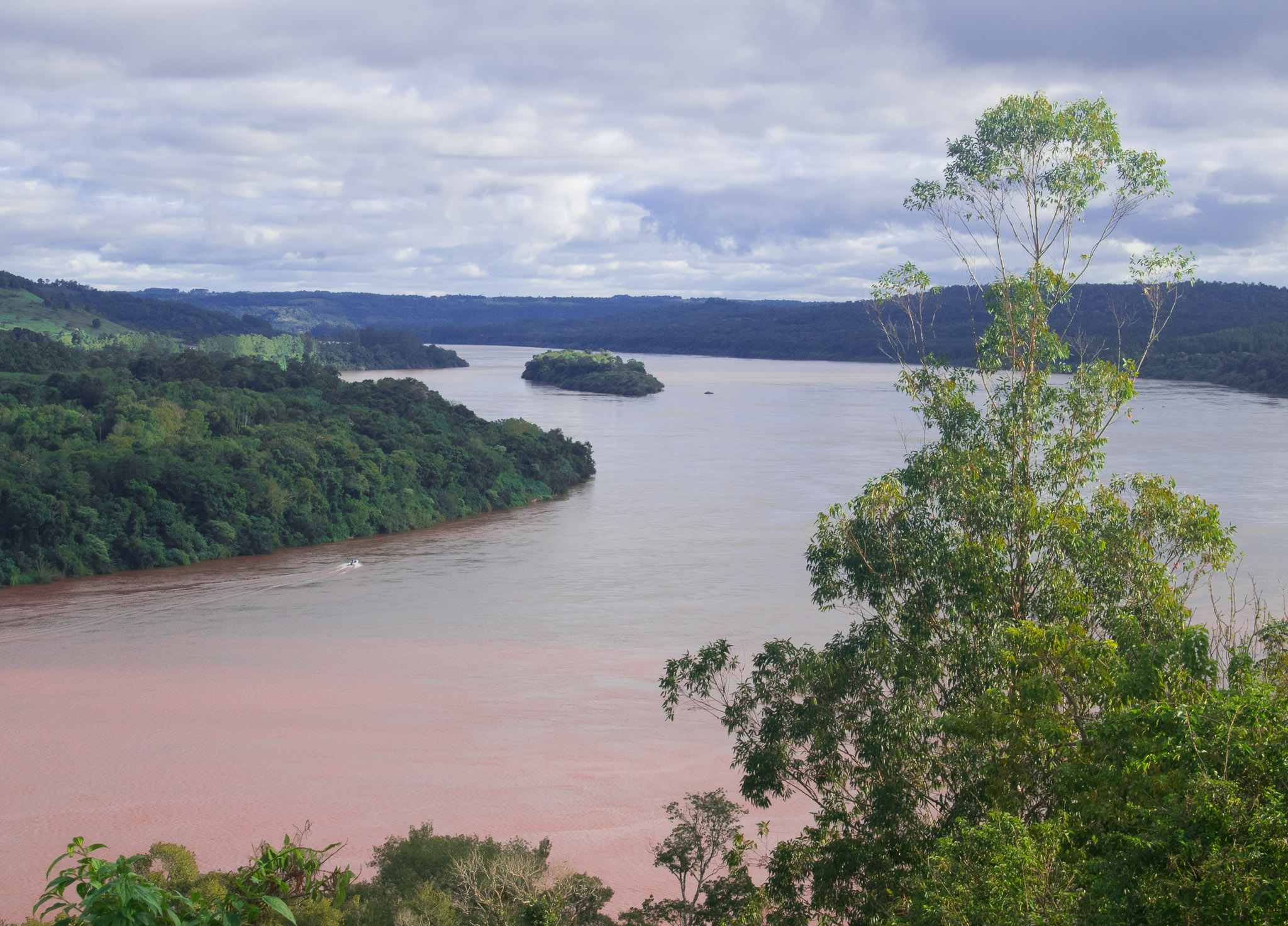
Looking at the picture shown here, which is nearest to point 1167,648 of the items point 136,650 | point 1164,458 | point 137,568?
point 136,650

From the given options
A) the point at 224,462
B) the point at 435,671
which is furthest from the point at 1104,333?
the point at 435,671

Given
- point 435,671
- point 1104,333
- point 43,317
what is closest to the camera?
point 435,671

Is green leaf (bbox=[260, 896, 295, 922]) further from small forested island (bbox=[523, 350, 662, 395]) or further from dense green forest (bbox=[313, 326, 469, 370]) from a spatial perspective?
dense green forest (bbox=[313, 326, 469, 370])

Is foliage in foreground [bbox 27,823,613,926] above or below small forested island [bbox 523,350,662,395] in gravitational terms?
below

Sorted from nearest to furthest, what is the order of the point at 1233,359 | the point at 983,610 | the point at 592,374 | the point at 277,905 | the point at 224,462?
the point at 277,905 < the point at 983,610 < the point at 224,462 < the point at 1233,359 < the point at 592,374

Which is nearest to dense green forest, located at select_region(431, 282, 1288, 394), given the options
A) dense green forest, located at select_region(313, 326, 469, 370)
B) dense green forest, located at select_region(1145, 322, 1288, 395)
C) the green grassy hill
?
dense green forest, located at select_region(1145, 322, 1288, 395)

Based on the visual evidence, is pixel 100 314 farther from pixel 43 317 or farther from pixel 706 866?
pixel 706 866
